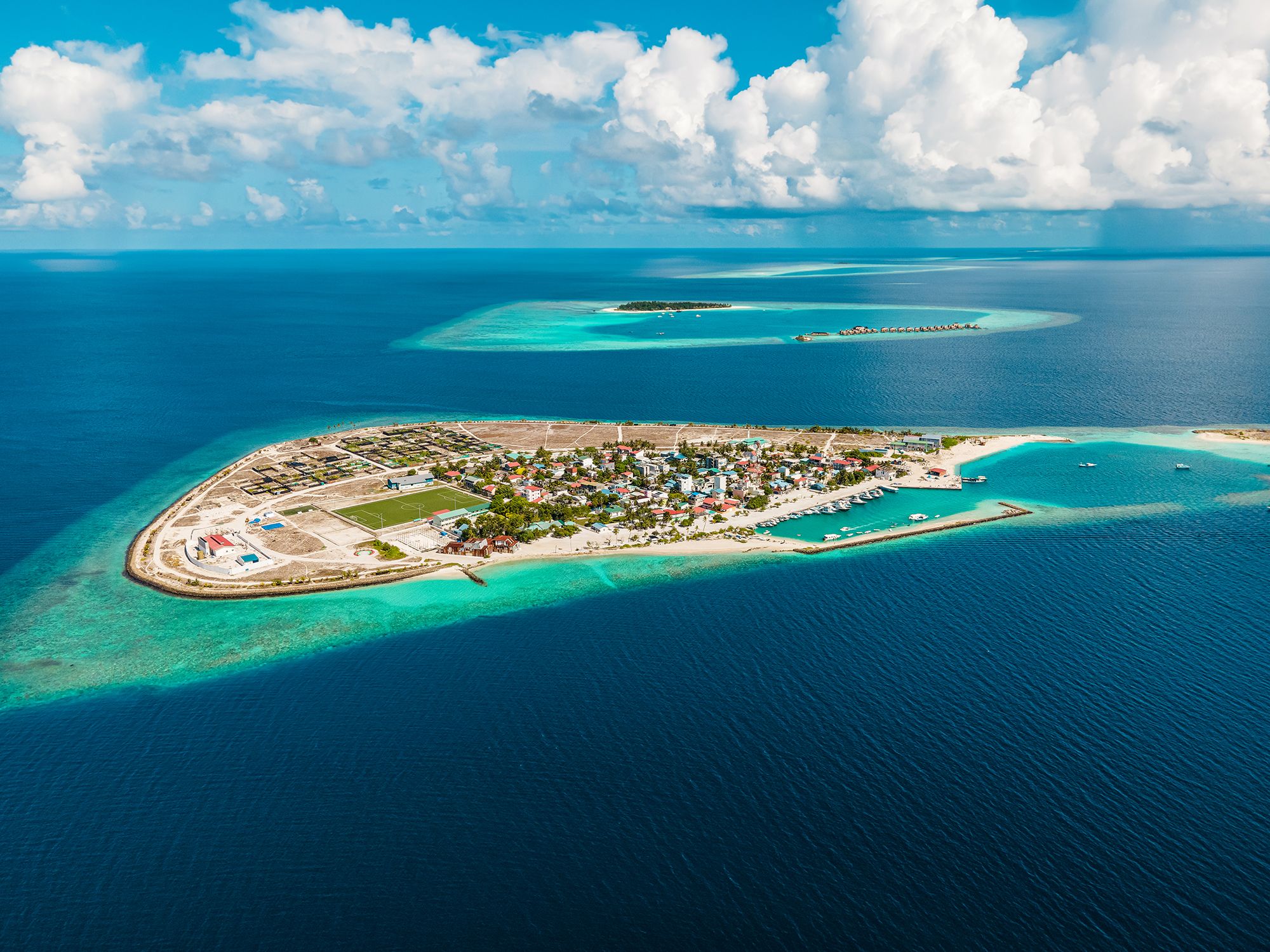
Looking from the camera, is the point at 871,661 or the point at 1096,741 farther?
the point at 871,661

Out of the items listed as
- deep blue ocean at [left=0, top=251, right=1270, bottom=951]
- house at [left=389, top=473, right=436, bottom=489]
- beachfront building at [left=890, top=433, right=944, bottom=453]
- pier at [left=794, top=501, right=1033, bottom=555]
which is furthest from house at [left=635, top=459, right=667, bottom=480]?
beachfront building at [left=890, top=433, right=944, bottom=453]

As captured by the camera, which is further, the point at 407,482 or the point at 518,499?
the point at 407,482

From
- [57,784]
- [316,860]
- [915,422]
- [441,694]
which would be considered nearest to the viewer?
[316,860]

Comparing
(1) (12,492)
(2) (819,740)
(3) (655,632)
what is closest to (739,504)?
(3) (655,632)

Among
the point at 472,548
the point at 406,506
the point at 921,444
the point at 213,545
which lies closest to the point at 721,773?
the point at 472,548

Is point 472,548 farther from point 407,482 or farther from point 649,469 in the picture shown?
point 649,469

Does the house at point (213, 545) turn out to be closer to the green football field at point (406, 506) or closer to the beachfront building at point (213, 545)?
the beachfront building at point (213, 545)

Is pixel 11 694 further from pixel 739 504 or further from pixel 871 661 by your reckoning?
pixel 739 504
